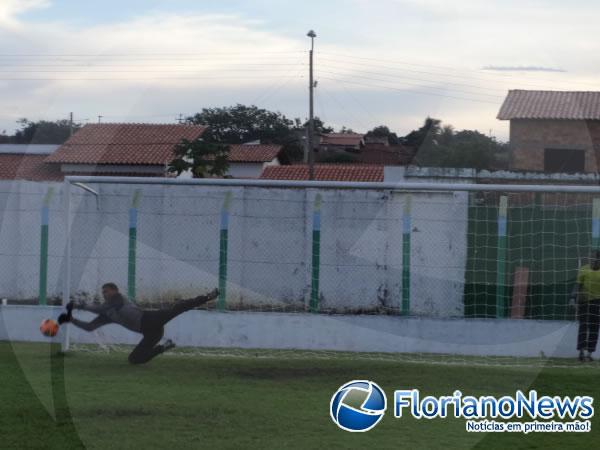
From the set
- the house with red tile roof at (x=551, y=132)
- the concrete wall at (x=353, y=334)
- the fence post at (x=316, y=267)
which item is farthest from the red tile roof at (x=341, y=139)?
the concrete wall at (x=353, y=334)

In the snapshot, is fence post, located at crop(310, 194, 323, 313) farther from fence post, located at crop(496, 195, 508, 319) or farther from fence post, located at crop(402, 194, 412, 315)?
fence post, located at crop(496, 195, 508, 319)

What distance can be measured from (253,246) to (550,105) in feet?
60.7

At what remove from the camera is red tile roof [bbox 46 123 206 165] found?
31.3m

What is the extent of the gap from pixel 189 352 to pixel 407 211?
3.62 metres

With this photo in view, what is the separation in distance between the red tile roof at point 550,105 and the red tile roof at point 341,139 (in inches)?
712

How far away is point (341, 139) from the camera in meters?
49.8

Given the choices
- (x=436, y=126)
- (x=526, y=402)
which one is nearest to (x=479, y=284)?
(x=526, y=402)

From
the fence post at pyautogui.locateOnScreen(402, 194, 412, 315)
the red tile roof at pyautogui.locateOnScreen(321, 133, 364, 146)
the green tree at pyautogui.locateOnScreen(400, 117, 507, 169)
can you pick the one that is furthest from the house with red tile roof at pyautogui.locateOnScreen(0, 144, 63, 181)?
the fence post at pyautogui.locateOnScreen(402, 194, 412, 315)

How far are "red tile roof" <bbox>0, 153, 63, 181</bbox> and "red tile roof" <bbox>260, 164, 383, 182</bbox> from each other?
7.30 metres

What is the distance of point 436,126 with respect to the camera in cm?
2742

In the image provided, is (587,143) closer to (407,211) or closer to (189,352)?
(407,211)

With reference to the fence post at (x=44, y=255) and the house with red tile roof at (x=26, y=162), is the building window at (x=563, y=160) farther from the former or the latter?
the fence post at (x=44, y=255)

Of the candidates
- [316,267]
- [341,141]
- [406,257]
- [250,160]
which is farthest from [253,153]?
[406,257]

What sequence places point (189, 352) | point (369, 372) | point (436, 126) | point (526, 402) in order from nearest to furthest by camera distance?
point (526, 402), point (369, 372), point (189, 352), point (436, 126)
